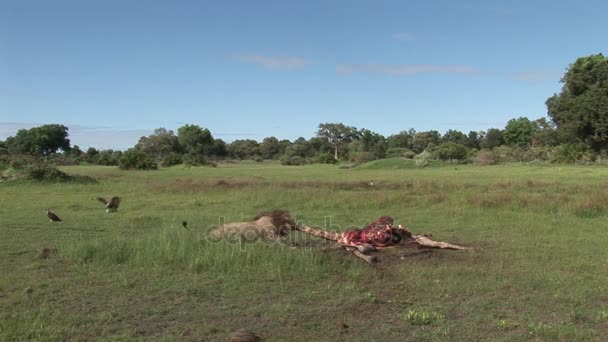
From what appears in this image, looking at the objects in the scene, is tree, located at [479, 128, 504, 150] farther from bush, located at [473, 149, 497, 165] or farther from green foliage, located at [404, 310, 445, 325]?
green foliage, located at [404, 310, 445, 325]

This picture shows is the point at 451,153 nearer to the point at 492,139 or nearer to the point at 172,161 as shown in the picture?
the point at 172,161

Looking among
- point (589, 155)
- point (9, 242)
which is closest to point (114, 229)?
point (9, 242)

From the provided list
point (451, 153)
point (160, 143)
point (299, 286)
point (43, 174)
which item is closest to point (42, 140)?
point (160, 143)

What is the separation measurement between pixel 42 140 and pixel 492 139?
78233mm

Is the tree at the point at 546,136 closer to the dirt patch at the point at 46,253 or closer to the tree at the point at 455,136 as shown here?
the tree at the point at 455,136

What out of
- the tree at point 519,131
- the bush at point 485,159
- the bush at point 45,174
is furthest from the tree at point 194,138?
the bush at point 45,174

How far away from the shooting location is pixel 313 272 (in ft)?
25.0

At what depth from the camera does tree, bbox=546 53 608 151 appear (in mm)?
37000

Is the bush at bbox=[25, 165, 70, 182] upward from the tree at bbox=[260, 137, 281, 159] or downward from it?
downward

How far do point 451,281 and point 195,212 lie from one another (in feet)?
32.6

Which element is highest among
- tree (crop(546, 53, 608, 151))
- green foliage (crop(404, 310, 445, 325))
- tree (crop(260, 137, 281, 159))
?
tree (crop(546, 53, 608, 151))

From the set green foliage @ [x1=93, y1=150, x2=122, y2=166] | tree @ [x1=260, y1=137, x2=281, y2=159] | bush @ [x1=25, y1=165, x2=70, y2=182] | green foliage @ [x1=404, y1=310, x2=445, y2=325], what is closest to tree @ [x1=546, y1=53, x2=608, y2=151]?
bush @ [x1=25, y1=165, x2=70, y2=182]

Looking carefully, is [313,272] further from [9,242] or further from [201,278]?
[9,242]

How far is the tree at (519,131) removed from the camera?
95.3 m
